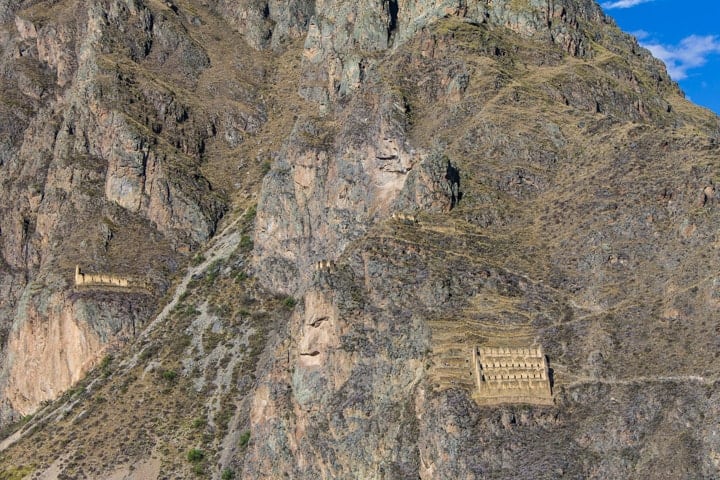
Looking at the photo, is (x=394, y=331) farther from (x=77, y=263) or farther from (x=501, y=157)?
(x=77, y=263)

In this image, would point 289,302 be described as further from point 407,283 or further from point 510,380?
point 510,380


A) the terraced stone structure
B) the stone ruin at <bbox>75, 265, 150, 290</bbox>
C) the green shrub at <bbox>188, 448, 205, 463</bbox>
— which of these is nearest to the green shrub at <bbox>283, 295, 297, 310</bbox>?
the stone ruin at <bbox>75, 265, 150, 290</bbox>

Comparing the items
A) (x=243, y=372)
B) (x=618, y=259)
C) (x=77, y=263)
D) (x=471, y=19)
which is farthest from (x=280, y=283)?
(x=618, y=259)

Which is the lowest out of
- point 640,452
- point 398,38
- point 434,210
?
point 640,452

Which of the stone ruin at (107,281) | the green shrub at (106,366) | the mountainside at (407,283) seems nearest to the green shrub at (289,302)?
the mountainside at (407,283)

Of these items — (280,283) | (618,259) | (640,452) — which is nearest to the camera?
(640,452)

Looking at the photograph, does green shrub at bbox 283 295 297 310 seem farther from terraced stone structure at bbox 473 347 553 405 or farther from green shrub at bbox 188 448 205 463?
terraced stone structure at bbox 473 347 553 405
